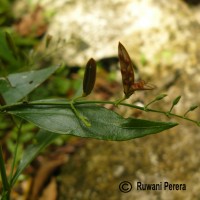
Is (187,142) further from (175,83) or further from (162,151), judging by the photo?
(175,83)

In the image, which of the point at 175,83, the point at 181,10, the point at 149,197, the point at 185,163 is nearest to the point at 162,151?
the point at 185,163

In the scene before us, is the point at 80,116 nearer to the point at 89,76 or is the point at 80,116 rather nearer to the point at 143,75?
the point at 89,76
